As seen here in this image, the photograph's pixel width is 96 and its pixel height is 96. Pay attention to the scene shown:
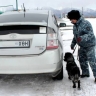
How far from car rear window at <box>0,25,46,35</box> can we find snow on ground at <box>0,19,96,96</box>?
117 centimetres

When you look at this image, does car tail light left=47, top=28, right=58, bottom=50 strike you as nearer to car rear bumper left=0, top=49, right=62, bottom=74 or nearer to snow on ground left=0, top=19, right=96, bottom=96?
car rear bumper left=0, top=49, right=62, bottom=74

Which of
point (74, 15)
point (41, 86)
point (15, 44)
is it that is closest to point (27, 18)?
point (15, 44)

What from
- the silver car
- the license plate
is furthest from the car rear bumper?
the license plate

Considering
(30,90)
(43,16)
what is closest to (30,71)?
(30,90)

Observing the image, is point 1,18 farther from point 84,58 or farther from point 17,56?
point 84,58

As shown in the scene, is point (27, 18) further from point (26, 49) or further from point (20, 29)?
point (26, 49)

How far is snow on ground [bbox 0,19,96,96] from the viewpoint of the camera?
4277 mm

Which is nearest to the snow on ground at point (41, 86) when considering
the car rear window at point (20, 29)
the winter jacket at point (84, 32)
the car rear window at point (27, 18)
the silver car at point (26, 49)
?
the silver car at point (26, 49)

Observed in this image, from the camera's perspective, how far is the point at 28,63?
4.12 meters

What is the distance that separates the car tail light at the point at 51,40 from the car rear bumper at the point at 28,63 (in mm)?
99

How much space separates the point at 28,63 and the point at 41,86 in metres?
0.81

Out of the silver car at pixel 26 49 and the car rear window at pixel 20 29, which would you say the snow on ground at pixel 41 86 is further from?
the car rear window at pixel 20 29

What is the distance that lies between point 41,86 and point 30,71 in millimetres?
669

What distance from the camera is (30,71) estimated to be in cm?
417
